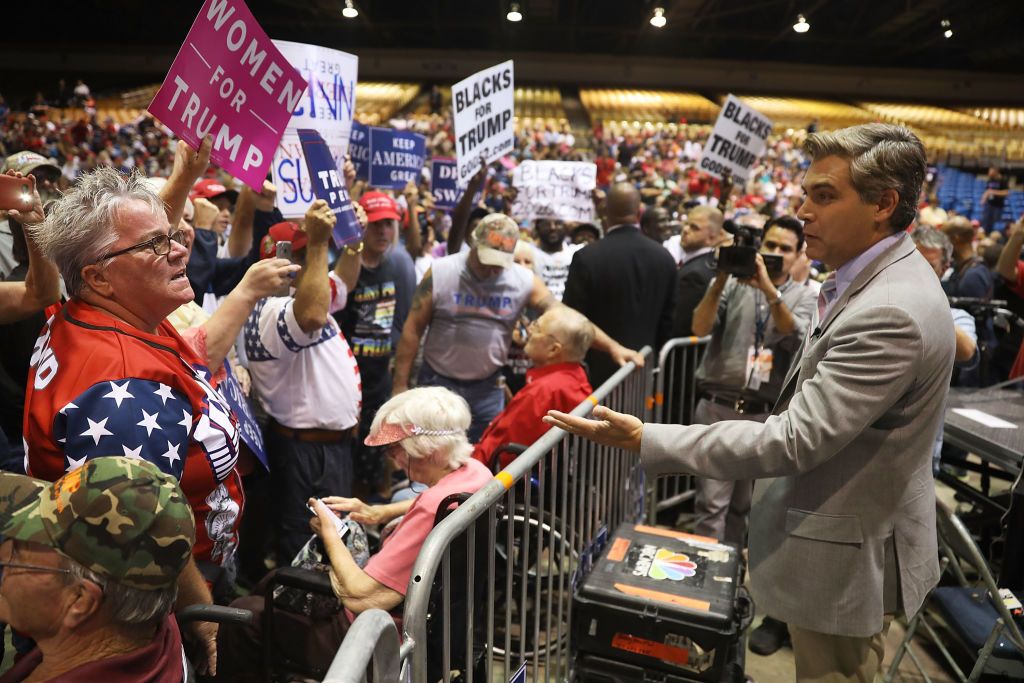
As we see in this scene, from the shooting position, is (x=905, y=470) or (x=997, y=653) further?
(x=997, y=653)

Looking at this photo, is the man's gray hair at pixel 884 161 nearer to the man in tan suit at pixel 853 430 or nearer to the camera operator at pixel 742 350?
the man in tan suit at pixel 853 430

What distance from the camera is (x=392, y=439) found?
2.46 m

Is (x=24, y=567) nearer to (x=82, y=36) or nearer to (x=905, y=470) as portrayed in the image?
(x=905, y=470)

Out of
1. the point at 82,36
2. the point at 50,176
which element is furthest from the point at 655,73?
the point at 50,176

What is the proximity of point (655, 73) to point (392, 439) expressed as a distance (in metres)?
28.7

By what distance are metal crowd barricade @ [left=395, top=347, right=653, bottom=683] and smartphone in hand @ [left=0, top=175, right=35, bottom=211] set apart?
1521mm


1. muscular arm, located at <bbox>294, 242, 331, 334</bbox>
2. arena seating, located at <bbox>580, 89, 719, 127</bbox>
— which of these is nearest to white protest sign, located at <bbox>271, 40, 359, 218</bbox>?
muscular arm, located at <bbox>294, 242, 331, 334</bbox>

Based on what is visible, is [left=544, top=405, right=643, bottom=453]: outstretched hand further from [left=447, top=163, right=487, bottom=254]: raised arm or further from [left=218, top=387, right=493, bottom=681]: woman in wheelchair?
[left=447, top=163, right=487, bottom=254]: raised arm

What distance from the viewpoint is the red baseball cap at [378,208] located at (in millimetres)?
4406

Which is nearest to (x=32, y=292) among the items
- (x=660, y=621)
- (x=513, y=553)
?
(x=513, y=553)

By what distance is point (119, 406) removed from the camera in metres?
1.65

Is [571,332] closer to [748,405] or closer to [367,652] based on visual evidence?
[748,405]

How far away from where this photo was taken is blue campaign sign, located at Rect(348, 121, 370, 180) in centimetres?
559

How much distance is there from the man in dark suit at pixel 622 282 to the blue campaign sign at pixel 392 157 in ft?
5.46
